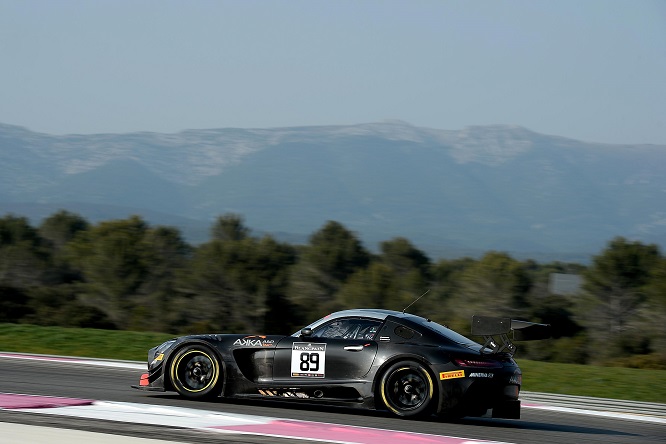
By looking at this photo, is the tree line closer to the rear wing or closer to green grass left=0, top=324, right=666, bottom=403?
green grass left=0, top=324, right=666, bottom=403

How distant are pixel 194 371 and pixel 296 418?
5.12ft

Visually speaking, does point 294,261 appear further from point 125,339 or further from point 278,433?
point 278,433

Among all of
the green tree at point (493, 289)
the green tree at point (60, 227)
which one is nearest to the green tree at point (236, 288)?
the green tree at point (493, 289)

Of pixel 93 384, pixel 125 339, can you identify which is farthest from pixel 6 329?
pixel 93 384

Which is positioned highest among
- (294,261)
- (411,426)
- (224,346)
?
(294,261)

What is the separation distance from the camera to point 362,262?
46.2m

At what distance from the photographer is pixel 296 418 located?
8773 mm

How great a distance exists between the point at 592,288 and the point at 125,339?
24.9 meters

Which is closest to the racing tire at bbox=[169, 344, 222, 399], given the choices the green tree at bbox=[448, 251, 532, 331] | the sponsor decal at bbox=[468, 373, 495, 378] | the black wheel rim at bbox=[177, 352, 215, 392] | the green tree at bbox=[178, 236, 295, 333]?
the black wheel rim at bbox=[177, 352, 215, 392]

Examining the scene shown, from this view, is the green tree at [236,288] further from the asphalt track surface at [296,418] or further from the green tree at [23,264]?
the asphalt track surface at [296,418]

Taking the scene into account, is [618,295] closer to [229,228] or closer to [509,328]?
[229,228]

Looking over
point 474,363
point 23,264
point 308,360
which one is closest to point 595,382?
point 474,363

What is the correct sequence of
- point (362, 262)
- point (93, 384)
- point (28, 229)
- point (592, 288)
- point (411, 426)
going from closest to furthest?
1. point (411, 426)
2. point (93, 384)
3. point (592, 288)
4. point (362, 262)
5. point (28, 229)

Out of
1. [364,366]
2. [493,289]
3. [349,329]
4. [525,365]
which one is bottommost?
[525,365]
